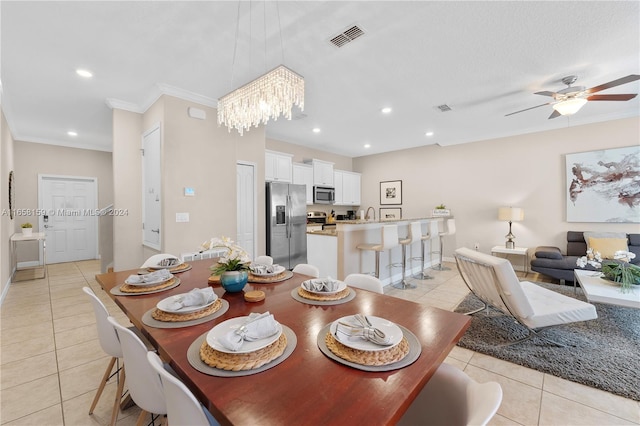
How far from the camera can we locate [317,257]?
421 cm

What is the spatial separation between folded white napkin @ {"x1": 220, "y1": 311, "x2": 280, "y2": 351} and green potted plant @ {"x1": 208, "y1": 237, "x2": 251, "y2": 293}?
0.54 m

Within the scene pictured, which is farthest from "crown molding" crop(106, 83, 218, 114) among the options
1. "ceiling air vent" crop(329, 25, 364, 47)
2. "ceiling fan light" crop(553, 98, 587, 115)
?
"ceiling fan light" crop(553, 98, 587, 115)

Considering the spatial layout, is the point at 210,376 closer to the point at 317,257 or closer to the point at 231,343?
the point at 231,343

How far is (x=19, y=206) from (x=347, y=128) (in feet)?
22.7

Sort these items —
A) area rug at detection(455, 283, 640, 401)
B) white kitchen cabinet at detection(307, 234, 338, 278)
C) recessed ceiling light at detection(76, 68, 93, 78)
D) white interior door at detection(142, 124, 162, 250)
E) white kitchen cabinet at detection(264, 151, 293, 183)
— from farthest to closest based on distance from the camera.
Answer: white kitchen cabinet at detection(264, 151, 293, 183) → white kitchen cabinet at detection(307, 234, 338, 278) → white interior door at detection(142, 124, 162, 250) → recessed ceiling light at detection(76, 68, 93, 78) → area rug at detection(455, 283, 640, 401)

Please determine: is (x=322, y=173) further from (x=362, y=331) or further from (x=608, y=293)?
(x=362, y=331)

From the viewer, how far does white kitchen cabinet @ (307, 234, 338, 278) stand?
3.89 metres

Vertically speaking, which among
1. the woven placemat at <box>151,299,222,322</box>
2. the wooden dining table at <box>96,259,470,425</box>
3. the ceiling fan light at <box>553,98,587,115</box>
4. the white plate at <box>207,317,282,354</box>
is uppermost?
the ceiling fan light at <box>553,98,587,115</box>

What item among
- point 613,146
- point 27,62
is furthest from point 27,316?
point 613,146

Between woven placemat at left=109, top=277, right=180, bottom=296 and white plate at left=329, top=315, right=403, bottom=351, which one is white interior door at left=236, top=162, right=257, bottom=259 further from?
white plate at left=329, top=315, right=403, bottom=351

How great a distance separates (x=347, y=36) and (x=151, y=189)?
316 centimetres

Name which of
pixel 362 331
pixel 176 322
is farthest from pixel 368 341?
pixel 176 322

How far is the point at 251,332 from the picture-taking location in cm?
101

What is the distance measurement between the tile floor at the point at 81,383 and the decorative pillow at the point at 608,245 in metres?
3.33
